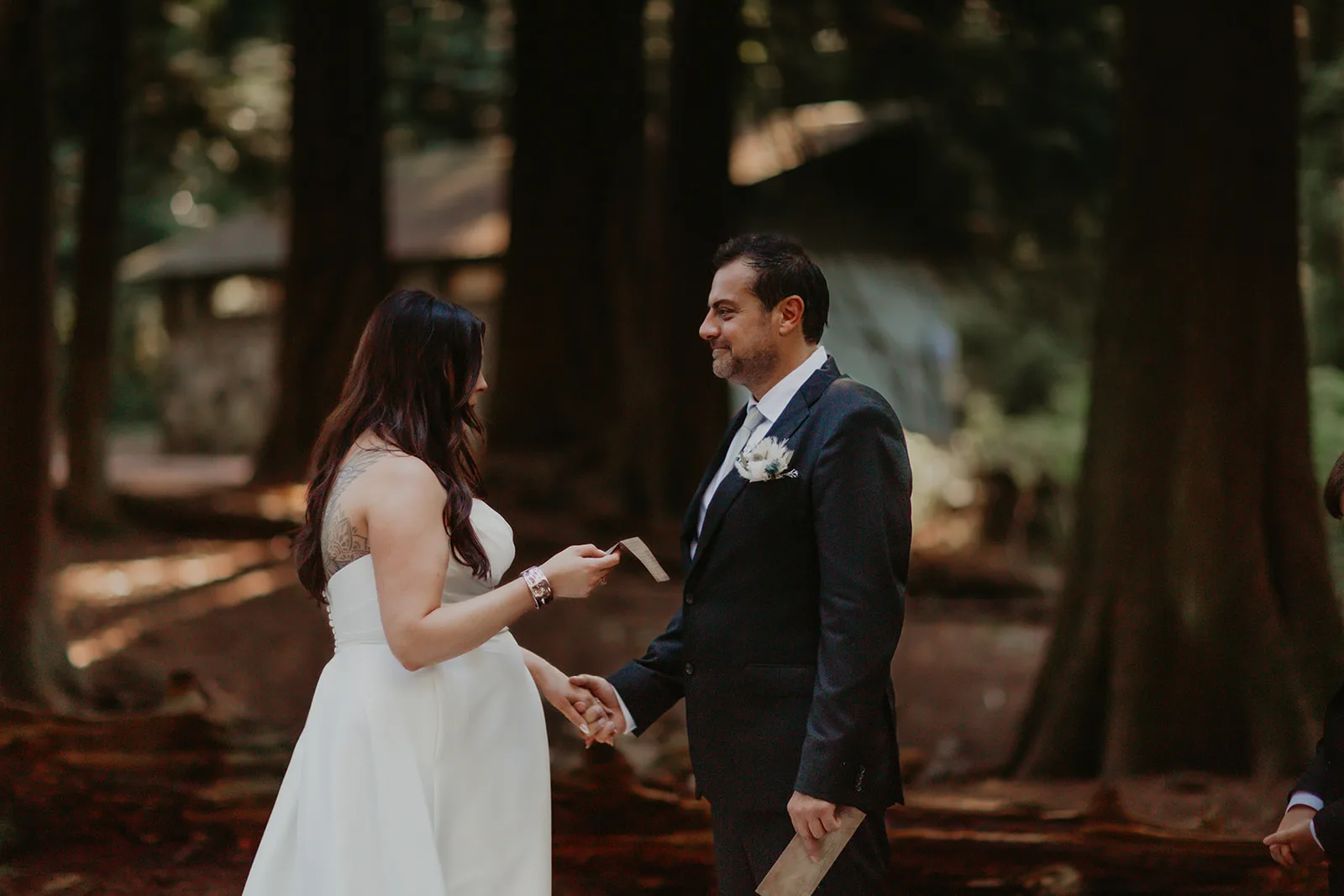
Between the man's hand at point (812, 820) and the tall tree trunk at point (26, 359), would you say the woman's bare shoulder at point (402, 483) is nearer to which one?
the man's hand at point (812, 820)

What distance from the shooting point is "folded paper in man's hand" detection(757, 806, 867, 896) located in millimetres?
3740

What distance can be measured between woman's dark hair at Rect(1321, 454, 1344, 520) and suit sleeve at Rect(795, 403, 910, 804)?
41.0 inches

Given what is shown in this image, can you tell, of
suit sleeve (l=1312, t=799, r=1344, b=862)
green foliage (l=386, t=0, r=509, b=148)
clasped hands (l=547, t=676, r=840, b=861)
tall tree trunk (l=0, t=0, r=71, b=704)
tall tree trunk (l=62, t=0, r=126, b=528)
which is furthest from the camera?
green foliage (l=386, t=0, r=509, b=148)

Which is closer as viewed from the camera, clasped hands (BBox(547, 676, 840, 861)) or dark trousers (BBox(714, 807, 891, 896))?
dark trousers (BBox(714, 807, 891, 896))

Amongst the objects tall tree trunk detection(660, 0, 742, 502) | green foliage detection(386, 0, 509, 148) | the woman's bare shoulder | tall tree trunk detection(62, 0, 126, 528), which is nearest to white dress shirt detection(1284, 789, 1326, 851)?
the woman's bare shoulder

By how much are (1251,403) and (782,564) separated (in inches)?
196

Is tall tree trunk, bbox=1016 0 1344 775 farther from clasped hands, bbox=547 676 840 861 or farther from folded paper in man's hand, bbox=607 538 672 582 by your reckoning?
folded paper in man's hand, bbox=607 538 672 582

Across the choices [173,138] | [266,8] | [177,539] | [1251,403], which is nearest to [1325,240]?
[1251,403]

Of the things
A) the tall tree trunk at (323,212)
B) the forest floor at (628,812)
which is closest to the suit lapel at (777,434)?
the forest floor at (628,812)

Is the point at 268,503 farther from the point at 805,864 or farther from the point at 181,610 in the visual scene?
the point at 805,864

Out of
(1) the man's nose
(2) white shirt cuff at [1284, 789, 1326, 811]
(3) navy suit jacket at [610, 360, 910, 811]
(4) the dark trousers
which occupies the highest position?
(1) the man's nose

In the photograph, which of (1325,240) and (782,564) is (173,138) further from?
(782,564)

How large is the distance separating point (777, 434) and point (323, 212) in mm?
14385

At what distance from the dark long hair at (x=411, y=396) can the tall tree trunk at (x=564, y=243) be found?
12.5 metres
